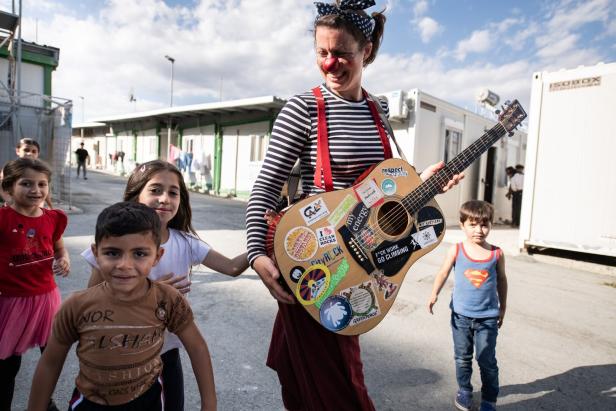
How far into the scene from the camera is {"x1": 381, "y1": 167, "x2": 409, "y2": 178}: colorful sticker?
4.99 feet

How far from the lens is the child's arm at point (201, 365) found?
1.39 m

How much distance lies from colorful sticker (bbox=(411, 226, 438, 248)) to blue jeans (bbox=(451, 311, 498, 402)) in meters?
1.13

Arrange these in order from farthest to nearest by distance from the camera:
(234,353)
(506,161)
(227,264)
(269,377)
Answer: (506,161), (234,353), (269,377), (227,264)

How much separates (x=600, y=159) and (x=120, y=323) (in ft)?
23.3

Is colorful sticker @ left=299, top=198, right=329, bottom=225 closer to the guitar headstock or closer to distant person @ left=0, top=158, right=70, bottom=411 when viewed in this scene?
the guitar headstock

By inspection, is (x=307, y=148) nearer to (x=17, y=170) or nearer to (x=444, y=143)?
(x=17, y=170)

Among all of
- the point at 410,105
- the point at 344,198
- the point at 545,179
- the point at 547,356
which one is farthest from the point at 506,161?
the point at 344,198

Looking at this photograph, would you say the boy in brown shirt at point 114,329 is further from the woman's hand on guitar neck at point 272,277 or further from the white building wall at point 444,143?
the white building wall at point 444,143

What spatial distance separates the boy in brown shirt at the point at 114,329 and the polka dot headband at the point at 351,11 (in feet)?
3.29

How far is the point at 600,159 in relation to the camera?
605cm

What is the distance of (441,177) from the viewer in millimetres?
1630

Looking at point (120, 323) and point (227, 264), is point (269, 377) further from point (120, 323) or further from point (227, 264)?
point (120, 323)

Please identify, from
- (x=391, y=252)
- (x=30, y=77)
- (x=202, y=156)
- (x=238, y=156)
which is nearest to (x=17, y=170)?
(x=391, y=252)

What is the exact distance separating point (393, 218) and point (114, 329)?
3.56 feet
